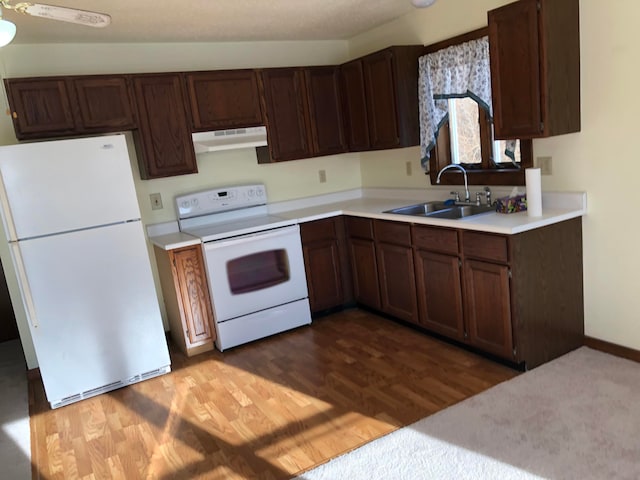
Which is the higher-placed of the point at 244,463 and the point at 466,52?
the point at 466,52

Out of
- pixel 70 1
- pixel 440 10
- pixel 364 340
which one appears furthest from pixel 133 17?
pixel 364 340

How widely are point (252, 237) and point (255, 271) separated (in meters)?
0.28

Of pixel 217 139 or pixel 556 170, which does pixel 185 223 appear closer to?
pixel 217 139

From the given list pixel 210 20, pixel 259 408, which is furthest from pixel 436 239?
pixel 210 20

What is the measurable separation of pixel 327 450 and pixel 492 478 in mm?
770

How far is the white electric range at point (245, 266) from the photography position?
3.72m

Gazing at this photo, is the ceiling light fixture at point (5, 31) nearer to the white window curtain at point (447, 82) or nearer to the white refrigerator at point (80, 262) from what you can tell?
the white refrigerator at point (80, 262)

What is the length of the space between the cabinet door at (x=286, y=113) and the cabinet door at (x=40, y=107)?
1.49 m

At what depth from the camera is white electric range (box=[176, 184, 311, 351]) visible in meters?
3.72

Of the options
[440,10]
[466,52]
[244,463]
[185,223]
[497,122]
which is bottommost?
[244,463]

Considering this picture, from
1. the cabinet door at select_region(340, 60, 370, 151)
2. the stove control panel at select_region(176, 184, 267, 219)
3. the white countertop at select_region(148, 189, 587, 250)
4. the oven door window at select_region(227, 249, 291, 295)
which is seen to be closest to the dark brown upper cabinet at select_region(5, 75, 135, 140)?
the stove control panel at select_region(176, 184, 267, 219)

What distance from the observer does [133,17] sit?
123 inches

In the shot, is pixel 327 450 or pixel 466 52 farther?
pixel 466 52

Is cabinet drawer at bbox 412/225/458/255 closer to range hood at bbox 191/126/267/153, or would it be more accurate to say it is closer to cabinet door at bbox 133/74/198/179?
range hood at bbox 191/126/267/153
